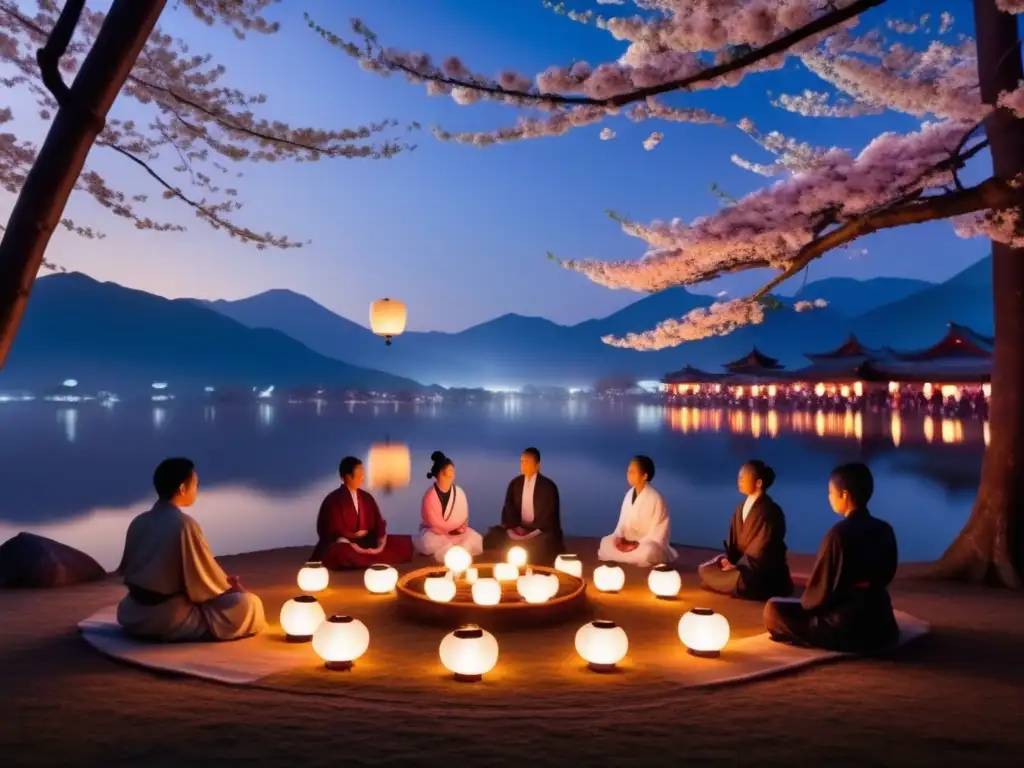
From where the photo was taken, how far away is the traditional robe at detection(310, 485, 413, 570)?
24.2ft

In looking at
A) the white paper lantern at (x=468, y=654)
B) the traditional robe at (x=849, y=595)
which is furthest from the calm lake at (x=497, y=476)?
the white paper lantern at (x=468, y=654)

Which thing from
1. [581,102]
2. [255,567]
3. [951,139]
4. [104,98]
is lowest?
[255,567]

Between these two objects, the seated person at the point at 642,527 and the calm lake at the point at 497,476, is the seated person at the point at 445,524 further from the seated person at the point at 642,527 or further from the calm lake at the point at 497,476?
the calm lake at the point at 497,476

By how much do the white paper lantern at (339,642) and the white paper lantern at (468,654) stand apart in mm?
500

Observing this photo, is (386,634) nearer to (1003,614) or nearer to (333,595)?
(333,595)

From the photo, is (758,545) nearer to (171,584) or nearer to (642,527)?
(642,527)

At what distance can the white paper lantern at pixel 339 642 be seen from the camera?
14.7 feet

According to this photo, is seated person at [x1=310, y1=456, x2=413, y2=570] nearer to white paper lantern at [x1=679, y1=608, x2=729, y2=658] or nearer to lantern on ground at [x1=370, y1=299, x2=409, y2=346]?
white paper lantern at [x1=679, y1=608, x2=729, y2=658]

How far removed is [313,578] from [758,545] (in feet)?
10.9

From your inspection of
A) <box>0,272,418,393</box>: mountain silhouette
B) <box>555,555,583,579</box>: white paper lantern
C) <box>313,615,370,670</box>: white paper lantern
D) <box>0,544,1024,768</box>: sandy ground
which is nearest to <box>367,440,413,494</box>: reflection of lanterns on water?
<box>555,555,583,579</box>: white paper lantern

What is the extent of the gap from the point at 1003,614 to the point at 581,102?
15.1 feet

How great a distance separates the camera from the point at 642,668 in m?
4.59

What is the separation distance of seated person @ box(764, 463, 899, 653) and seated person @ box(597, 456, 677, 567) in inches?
105

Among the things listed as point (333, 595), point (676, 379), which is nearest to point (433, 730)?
point (333, 595)
